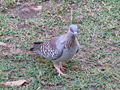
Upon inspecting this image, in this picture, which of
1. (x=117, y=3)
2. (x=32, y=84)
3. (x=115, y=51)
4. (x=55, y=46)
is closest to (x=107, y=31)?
(x=115, y=51)

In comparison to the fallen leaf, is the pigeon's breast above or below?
above

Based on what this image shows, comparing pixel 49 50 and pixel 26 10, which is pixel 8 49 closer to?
pixel 49 50

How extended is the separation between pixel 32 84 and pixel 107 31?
2540mm

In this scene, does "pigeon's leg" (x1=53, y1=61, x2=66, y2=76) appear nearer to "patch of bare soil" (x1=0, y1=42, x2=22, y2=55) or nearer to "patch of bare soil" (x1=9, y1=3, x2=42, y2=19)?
"patch of bare soil" (x1=0, y1=42, x2=22, y2=55)

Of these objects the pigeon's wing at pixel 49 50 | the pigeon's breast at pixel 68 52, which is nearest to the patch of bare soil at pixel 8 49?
the pigeon's wing at pixel 49 50

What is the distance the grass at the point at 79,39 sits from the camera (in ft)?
19.0

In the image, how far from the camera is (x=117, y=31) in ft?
24.7

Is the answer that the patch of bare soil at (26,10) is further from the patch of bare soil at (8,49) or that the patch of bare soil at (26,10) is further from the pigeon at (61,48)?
the pigeon at (61,48)

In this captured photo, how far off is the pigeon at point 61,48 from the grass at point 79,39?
21 centimetres

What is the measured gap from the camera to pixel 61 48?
5.77 m

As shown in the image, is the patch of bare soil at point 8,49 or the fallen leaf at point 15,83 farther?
the patch of bare soil at point 8,49

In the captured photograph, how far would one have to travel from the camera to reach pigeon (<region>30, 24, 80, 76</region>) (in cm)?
572

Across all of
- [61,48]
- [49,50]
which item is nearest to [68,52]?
[61,48]

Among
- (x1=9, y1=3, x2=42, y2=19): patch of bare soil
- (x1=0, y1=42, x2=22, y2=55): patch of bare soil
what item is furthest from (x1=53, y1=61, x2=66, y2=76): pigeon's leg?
(x1=9, y1=3, x2=42, y2=19): patch of bare soil
